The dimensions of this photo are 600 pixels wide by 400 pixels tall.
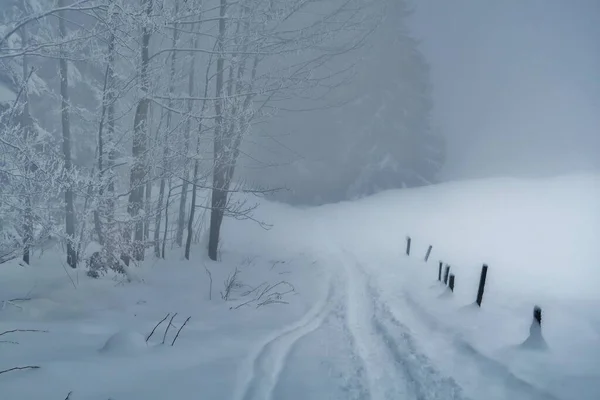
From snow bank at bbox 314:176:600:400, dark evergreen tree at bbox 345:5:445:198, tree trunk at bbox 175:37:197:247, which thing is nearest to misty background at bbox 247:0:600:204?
dark evergreen tree at bbox 345:5:445:198

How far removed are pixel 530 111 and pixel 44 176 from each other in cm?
7417

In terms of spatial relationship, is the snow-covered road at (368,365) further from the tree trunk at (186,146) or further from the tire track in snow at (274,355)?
the tree trunk at (186,146)

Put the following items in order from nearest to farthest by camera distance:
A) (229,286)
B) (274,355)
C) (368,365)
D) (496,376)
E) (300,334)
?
(496,376) → (274,355) → (368,365) → (300,334) → (229,286)

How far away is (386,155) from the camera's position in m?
35.0

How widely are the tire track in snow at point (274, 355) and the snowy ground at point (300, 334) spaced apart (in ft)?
0.09

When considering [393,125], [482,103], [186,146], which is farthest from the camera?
[482,103]

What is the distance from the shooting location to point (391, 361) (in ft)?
20.4

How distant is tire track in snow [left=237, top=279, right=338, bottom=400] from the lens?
4.67 m

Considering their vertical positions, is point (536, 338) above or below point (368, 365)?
above

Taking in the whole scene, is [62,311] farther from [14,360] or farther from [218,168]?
[218,168]

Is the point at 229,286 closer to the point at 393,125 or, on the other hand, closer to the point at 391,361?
the point at 391,361

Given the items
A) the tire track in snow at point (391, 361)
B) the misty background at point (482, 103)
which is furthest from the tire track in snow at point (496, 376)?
the misty background at point (482, 103)

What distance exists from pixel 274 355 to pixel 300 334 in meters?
1.36

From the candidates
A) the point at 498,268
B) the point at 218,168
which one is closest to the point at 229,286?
the point at 218,168
